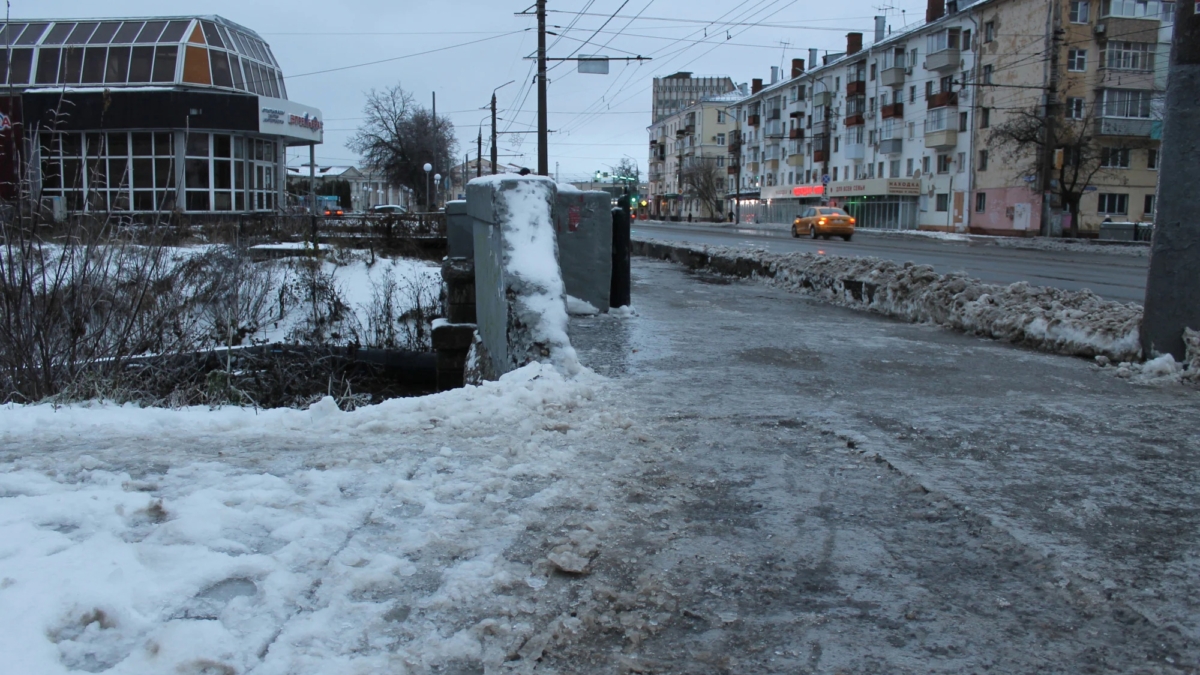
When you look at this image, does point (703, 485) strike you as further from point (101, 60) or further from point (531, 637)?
point (101, 60)

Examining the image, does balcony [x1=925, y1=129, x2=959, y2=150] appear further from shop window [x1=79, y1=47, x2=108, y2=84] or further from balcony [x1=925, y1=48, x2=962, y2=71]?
shop window [x1=79, y1=47, x2=108, y2=84]

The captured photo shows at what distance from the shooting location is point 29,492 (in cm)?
341

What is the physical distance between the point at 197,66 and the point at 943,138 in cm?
4223

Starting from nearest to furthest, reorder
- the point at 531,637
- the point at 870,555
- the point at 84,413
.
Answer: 1. the point at 531,637
2. the point at 870,555
3. the point at 84,413

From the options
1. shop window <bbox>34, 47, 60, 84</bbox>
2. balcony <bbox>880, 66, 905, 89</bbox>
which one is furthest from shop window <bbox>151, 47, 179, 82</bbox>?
balcony <bbox>880, 66, 905, 89</bbox>

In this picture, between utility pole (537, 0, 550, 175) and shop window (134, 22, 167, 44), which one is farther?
shop window (134, 22, 167, 44)

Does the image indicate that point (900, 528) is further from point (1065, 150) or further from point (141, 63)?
point (1065, 150)

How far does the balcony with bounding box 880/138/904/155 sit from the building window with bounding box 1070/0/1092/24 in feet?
52.2

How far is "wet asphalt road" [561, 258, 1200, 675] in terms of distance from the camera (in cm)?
249

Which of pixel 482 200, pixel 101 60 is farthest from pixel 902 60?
pixel 482 200

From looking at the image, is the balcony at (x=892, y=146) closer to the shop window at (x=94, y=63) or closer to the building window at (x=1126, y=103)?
the building window at (x=1126, y=103)

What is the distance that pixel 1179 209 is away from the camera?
6.07m

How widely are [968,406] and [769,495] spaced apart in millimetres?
2136

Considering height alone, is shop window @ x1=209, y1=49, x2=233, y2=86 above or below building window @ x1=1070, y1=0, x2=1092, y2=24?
below
